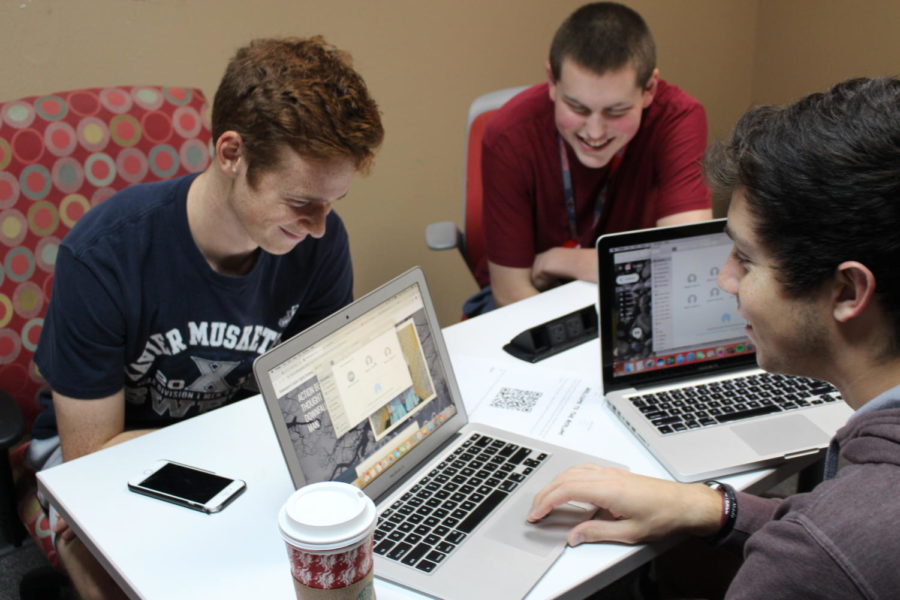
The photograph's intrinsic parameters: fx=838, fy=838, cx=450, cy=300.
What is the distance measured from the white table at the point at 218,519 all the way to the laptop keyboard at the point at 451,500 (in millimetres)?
63

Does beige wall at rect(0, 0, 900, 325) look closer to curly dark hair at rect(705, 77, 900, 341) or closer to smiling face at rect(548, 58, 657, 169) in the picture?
smiling face at rect(548, 58, 657, 169)

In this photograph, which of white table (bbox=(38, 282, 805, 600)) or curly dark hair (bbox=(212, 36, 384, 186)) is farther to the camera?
curly dark hair (bbox=(212, 36, 384, 186))

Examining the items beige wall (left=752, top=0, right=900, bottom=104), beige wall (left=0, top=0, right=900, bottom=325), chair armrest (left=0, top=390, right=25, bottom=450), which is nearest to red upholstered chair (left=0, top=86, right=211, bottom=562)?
chair armrest (left=0, top=390, right=25, bottom=450)

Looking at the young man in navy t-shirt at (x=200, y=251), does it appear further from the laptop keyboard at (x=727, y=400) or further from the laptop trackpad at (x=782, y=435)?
the laptop trackpad at (x=782, y=435)

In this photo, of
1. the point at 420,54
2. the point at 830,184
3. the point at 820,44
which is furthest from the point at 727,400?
the point at 820,44

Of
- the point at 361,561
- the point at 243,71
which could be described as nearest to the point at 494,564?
the point at 361,561

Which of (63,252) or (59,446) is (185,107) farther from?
(59,446)

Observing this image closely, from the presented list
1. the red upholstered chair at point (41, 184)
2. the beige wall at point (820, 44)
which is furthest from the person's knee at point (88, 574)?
the beige wall at point (820, 44)

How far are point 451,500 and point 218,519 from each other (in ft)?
1.02

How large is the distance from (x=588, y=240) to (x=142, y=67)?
3.98 ft

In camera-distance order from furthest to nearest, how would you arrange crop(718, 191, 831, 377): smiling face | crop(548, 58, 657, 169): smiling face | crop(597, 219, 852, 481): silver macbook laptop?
crop(548, 58, 657, 169): smiling face
crop(597, 219, 852, 481): silver macbook laptop
crop(718, 191, 831, 377): smiling face

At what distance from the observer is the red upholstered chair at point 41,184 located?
57.5 inches

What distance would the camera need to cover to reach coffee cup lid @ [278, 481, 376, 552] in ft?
2.41

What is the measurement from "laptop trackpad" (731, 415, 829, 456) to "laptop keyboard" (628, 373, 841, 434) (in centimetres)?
3
